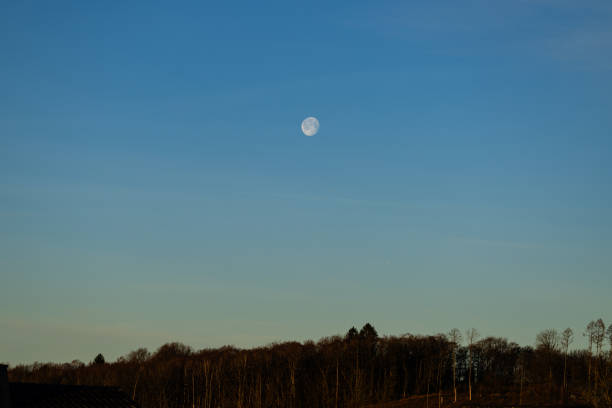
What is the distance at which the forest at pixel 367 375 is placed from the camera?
98188 millimetres

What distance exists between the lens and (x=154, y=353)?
166125mm

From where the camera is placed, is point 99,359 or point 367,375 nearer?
point 367,375

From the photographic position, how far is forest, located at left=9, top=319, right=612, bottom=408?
98.2 m

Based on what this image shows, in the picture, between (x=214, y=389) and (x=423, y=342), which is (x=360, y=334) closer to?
(x=423, y=342)

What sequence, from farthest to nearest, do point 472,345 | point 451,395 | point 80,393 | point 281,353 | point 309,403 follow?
1. point 472,345
2. point 281,353
3. point 451,395
4. point 309,403
5. point 80,393

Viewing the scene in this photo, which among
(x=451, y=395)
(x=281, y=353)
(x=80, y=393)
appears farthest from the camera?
(x=281, y=353)

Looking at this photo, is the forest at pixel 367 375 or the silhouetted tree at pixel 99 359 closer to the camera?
the forest at pixel 367 375

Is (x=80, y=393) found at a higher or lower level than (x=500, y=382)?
higher

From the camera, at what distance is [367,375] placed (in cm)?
10912

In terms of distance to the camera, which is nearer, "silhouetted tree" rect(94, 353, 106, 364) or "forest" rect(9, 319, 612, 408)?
"forest" rect(9, 319, 612, 408)

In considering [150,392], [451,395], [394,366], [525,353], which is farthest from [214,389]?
[525,353]

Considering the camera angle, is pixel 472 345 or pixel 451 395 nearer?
pixel 451 395

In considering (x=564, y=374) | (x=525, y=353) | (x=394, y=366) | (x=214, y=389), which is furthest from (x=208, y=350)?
(x=564, y=374)

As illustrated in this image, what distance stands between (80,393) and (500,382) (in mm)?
91718
